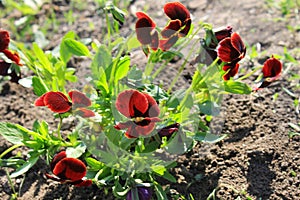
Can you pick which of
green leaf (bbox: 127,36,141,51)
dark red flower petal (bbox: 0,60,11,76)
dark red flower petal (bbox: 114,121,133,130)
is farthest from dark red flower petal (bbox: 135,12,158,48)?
dark red flower petal (bbox: 0,60,11,76)

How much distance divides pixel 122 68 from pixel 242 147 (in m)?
0.68

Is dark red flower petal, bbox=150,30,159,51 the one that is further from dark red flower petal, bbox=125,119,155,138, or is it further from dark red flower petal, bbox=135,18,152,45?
dark red flower petal, bbox=125,119,155,138

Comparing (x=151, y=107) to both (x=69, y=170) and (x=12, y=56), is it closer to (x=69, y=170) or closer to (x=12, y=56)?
(x=69, y=170)

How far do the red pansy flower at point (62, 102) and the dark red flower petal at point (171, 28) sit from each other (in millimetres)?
359

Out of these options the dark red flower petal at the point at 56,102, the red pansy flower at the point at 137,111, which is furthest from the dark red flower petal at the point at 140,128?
the dark red flower petal at the point at 56,102

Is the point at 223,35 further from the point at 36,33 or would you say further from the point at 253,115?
the point at 36,33

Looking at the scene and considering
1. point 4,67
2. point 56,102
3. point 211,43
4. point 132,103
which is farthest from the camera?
point 4,67

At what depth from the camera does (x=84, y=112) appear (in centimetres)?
190

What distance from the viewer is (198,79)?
6.79 ft

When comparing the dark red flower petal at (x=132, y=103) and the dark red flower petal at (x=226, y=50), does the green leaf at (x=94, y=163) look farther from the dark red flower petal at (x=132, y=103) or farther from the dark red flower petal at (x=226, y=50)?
the dark red flower petal at (x=226, y=50)

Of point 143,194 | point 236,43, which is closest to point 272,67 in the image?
point 236,43

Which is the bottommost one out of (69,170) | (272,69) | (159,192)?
(159,192)

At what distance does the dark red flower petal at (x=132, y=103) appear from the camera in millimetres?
1692

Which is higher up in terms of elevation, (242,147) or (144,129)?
(144,129)
